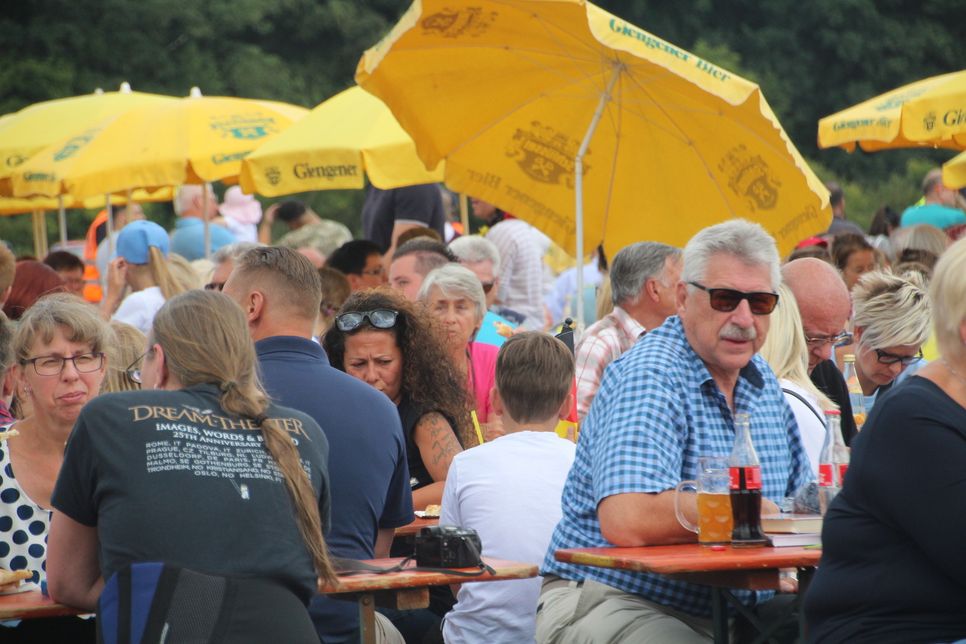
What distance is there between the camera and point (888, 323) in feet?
22.8

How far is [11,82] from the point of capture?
2428 centimetres

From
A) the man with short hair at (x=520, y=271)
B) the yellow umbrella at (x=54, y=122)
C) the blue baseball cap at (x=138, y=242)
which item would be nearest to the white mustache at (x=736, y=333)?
the blue baseball cap at (x=138, y=242)

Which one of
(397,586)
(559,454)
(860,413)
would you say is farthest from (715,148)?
(397,586)

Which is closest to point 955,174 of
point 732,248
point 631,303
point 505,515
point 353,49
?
point 631,303

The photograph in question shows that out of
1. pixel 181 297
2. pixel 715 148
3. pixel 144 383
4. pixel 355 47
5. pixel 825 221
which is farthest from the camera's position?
pixel 355 47

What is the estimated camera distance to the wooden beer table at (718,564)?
3.80 m

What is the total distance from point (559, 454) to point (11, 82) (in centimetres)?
2115

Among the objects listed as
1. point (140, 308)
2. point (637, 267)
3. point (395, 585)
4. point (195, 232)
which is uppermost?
point (195, 232)

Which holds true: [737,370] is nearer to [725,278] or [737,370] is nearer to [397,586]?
[725,278]

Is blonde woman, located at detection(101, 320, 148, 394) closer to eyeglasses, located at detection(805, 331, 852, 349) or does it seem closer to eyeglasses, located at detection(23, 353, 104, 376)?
eyeglasses, located at detection(23, 353, 104, 376)

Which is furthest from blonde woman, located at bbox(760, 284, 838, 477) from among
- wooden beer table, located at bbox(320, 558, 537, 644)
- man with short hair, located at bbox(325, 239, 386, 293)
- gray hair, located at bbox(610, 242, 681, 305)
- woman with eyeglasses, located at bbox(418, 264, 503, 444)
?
man with short hair, located at bbox(325, 239, 386, 293)

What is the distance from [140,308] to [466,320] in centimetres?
288

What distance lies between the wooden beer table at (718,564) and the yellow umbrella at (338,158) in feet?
21.3

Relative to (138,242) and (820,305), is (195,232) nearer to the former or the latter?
(138,242)
